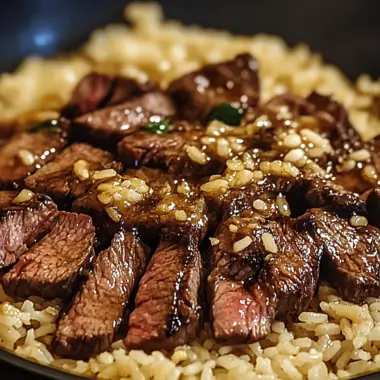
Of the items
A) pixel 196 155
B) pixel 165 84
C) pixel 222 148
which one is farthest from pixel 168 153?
pixel 165 84

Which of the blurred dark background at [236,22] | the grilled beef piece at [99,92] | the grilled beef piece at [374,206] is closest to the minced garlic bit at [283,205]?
the grilled beef piece at [374,206]

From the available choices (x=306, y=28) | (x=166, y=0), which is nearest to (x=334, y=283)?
(x=306, y=28)

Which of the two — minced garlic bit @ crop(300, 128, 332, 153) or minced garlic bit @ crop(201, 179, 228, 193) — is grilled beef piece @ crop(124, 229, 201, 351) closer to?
minced garlic bit @ crop(201, 179, 228, 193)

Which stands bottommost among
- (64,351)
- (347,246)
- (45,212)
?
(64,351)

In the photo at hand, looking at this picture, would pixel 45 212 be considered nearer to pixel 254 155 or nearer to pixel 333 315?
pixel 254 155

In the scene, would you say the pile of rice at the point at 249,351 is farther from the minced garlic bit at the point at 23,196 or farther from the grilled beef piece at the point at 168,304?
the minced garlic bit at the point at 23,196

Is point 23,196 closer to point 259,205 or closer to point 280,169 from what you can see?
point 259,205
